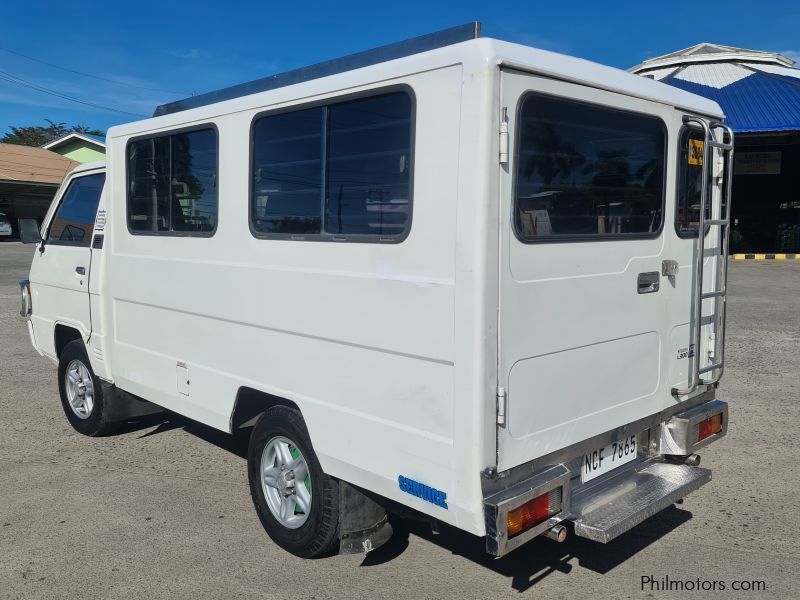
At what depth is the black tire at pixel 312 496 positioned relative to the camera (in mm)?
3414

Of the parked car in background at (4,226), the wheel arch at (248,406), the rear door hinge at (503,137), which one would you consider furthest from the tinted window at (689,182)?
the parked car in background at (4,226)

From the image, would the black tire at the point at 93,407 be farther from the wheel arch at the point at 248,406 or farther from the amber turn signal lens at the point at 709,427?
the amber turn signal lens at the point at 709,427

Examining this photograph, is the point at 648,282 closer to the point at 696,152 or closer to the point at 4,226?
the point at 696,152

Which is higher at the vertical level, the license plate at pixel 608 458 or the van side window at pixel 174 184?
the van side window at pixel 174 184

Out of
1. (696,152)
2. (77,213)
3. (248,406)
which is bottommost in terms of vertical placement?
(248,406)

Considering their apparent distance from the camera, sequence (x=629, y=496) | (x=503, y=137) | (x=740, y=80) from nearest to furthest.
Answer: (x=503, y=137), (x=629, y=496), (x=740, y=80)

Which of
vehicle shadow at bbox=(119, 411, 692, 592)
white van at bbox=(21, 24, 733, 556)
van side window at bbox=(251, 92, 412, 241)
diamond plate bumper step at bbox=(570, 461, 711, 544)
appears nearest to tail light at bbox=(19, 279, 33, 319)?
white van at bbox=(21, 24, 733, 556)

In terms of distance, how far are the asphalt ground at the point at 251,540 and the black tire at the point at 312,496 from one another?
13 cm

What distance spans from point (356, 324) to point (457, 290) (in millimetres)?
598

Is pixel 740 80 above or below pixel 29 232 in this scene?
above

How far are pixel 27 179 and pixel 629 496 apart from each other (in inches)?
1441

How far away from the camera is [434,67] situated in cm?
278

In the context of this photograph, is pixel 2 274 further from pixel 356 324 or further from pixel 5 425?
pixel 356 324

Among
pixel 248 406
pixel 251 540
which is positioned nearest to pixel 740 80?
pixel 248 406
